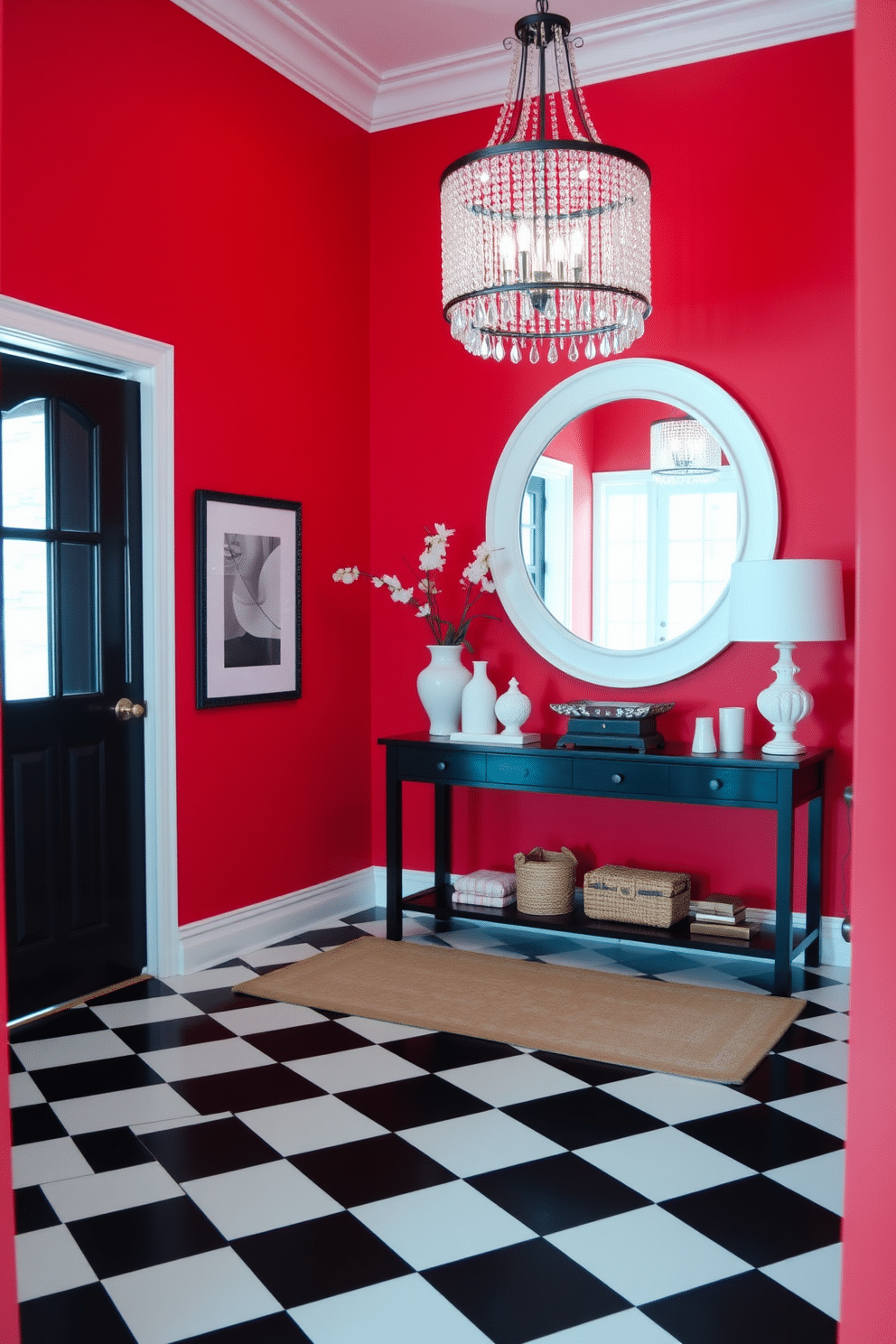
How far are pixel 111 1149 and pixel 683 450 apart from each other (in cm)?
316

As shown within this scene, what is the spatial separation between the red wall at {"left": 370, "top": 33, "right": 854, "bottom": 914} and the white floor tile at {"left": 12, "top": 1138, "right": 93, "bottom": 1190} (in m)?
2.52

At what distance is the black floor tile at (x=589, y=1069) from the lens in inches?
125

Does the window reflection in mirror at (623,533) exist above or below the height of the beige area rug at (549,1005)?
above

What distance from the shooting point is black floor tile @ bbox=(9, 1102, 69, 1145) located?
280 centimetres

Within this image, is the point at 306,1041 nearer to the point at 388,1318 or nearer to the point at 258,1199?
the point at 258,1199

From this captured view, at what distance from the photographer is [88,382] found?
12.3ft

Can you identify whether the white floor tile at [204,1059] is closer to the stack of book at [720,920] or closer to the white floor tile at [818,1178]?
the white floor tile at [818,1178]

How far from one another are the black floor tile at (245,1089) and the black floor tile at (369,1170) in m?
0.33

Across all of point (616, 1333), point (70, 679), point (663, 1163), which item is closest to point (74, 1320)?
point (616, 1333)

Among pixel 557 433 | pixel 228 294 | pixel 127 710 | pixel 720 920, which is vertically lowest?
pixel 720 920

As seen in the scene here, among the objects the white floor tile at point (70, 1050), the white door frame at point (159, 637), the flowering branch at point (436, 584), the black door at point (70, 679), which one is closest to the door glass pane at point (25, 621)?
the black door at point (70, 679)

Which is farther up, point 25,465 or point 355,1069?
point 25,465

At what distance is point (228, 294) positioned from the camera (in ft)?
14.2

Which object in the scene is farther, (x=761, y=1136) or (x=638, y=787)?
→ (x=638, y=787)
